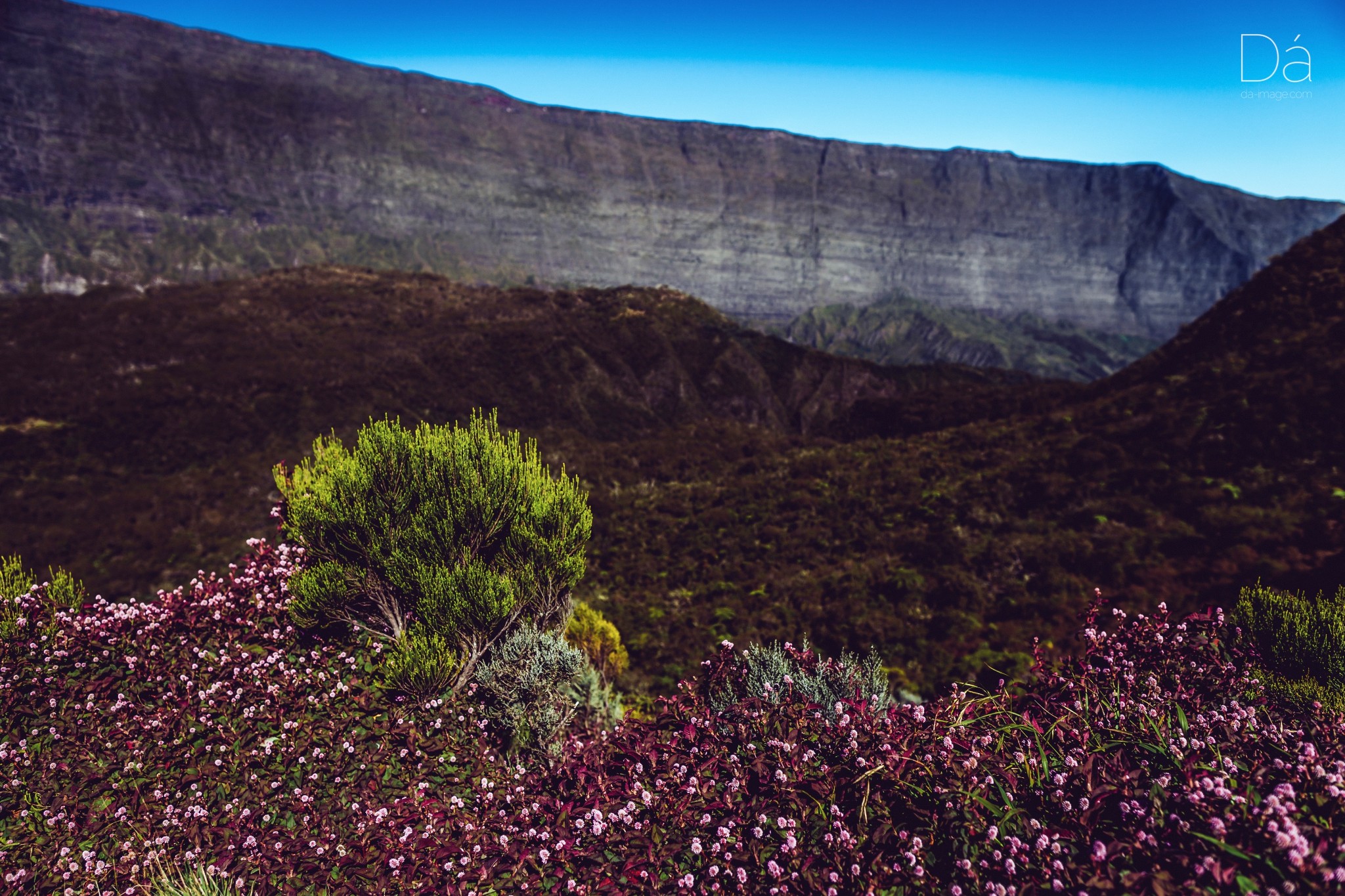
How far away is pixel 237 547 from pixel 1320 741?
120 feet

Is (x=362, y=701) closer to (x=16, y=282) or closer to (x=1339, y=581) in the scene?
(x=1339, y=581)

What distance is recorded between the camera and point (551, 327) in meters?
73.2

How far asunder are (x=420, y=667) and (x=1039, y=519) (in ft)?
62.7

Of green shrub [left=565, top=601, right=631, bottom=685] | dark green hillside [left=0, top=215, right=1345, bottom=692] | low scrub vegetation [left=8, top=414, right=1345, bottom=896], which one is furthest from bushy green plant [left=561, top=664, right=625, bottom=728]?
dark green hillside [left=0, top=215, right=1345, bottom=692]

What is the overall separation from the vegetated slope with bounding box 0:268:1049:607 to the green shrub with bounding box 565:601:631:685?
81.7ft

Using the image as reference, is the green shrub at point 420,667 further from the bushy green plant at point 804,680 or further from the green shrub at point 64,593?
the green shrub at point 64,593

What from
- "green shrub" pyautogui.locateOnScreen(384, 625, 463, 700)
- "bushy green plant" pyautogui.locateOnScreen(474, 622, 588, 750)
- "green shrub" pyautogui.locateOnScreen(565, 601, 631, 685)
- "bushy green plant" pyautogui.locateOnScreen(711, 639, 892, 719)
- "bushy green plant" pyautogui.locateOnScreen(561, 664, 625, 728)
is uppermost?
"bushy green plant" pyautogui.locateOnScreen(711, 639, 892, 719)

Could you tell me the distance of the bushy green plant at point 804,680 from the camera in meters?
5.07

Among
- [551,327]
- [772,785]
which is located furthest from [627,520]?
[551,327]

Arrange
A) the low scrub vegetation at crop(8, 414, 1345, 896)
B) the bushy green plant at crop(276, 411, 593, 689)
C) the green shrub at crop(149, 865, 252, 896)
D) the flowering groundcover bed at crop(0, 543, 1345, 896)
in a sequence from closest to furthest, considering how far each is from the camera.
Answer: the flowering groundcover bed at crop(0, 543, 1345, 896) → the low scrub vegetation at crop(8, 414, 1345, 896) → the green shrub at crop(149, 865, 252, 896) → the bushy green plant at crop(276, 411, 593, 689)

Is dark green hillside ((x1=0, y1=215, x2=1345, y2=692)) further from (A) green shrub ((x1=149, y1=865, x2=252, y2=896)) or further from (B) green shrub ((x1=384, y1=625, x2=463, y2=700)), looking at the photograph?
(A) green shrub ((x1=149, y1=865, x2=252, y2=896))

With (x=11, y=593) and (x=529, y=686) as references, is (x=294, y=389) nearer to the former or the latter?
(x=11, y=593)

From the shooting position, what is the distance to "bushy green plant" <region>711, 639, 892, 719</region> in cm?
507

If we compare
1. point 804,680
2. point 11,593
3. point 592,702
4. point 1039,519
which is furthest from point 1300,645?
point 1039,519
